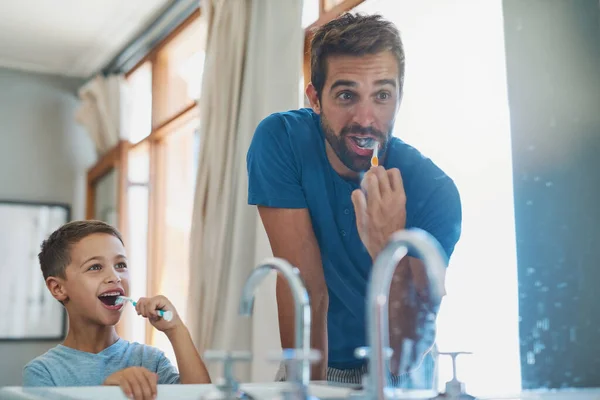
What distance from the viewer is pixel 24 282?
3660 mm

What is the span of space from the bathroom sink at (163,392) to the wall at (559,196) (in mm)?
307

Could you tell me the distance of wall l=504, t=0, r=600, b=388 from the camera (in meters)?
1.06

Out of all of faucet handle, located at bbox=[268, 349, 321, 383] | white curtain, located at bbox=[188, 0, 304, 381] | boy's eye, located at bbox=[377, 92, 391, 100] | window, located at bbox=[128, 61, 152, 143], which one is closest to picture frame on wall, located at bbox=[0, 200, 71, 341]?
window, located at bbox=[128, 61, 152, 143]

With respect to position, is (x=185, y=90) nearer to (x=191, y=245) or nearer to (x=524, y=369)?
(x=191, y=245)

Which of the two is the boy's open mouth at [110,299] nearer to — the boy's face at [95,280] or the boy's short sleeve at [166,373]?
the boy's face at [95,280]

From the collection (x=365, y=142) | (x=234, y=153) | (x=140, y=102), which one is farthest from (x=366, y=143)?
(x=140, y=102)

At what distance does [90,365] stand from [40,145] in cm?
272

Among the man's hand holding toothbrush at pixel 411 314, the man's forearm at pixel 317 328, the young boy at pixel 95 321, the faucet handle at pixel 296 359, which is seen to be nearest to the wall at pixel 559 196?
the man's hand holding toothbrush at pixel 411 314

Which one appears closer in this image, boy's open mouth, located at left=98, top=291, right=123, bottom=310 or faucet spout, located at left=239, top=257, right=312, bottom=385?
faucet spout, located at left=239, top=257, right=312, bottom=385

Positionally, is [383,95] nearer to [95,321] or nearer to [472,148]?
[472,148]

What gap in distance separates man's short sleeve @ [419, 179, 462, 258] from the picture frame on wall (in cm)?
283

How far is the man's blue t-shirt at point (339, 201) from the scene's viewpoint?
1.30m

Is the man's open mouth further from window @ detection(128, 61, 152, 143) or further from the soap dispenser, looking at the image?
window @ detection(128, 61, 152, 143)

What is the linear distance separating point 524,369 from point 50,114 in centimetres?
330
